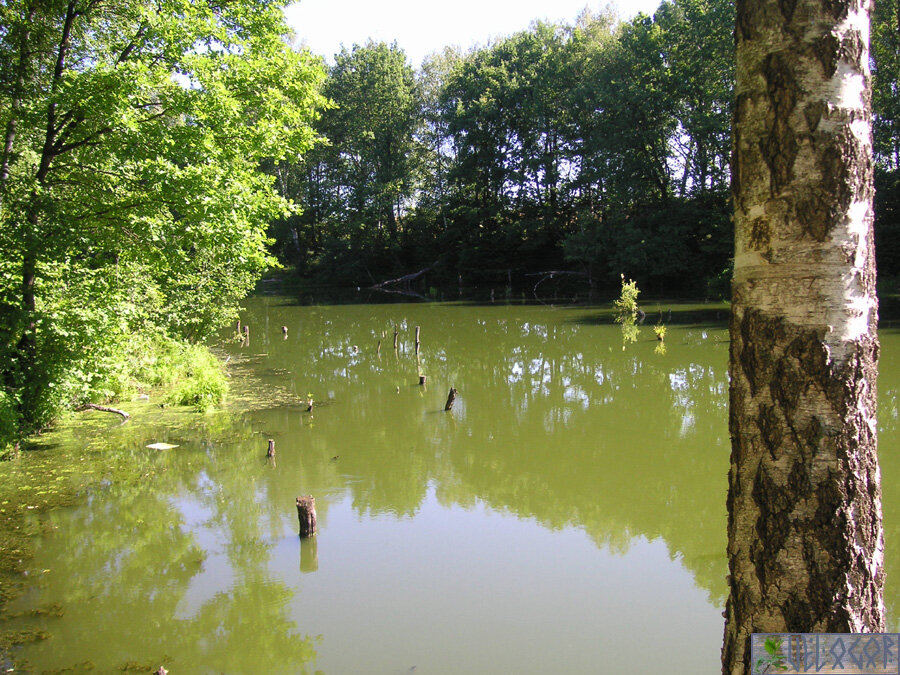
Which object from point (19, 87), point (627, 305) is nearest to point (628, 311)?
point (627, 305)

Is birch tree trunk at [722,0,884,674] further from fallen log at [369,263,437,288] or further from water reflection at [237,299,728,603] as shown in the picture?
fallen log at [369,263,437,288]

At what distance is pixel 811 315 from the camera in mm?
1954

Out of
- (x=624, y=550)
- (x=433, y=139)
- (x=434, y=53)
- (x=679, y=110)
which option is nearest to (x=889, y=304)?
(x=679, y=110)

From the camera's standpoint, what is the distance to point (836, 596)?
79.3 inches

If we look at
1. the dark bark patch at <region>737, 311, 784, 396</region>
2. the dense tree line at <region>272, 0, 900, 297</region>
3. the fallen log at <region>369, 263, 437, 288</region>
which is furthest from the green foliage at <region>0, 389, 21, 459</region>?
the fallen log at <region>369, 263, 437, 288</region>

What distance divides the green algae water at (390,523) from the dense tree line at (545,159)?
16.6m

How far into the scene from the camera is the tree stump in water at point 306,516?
6594 mm

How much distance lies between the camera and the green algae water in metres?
4.87

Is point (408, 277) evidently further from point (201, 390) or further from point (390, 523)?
point (390, 523)

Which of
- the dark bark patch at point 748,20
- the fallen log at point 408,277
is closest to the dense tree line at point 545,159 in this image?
the fallen log at point 408,277

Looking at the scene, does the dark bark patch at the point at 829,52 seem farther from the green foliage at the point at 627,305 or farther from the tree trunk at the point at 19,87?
the green foliage at the point at 627,305

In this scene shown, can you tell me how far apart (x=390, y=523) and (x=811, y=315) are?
229 inches

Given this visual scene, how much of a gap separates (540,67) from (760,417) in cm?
3725
